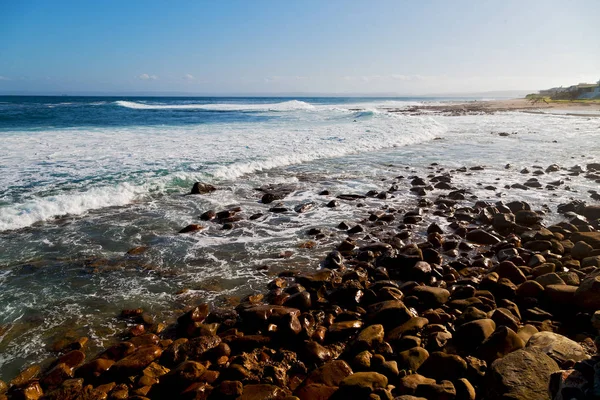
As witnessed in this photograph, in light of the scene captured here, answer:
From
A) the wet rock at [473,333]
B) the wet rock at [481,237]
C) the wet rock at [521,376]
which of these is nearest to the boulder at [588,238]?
the wet rock at [481,237]

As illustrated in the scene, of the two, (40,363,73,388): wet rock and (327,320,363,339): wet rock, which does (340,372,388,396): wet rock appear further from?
(40,363,73,388): wet rock

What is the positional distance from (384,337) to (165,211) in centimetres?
645

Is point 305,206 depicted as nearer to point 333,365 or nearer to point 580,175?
point 333,365

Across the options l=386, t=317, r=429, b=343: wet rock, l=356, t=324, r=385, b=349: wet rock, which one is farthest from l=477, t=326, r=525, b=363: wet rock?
l=356, t=324, r=385, b=349: wet rock

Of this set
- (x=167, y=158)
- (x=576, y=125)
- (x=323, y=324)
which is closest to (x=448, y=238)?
(x=323, y=324)

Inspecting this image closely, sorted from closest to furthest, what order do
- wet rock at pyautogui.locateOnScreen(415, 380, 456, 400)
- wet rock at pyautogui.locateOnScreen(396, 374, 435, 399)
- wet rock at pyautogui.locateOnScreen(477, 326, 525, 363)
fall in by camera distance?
wet rock at pyautogui.locateOnScreen(415, 380, 456, 400) < wet rock at pyautogui.locateOnScreen(396, 374, 435, 399) < wet rock at pyautogui.locateOnScreen(477, 326, 525, 363)

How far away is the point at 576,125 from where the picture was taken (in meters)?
28.0

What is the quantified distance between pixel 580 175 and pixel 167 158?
49.6 feet

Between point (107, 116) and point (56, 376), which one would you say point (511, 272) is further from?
point (107, 116)

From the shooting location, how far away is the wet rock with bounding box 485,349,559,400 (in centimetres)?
277

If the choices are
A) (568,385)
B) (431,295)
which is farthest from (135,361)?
(568,385)

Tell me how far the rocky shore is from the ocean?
51cm

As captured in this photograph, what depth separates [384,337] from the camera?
4027mm

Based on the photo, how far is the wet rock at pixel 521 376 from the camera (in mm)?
2770
